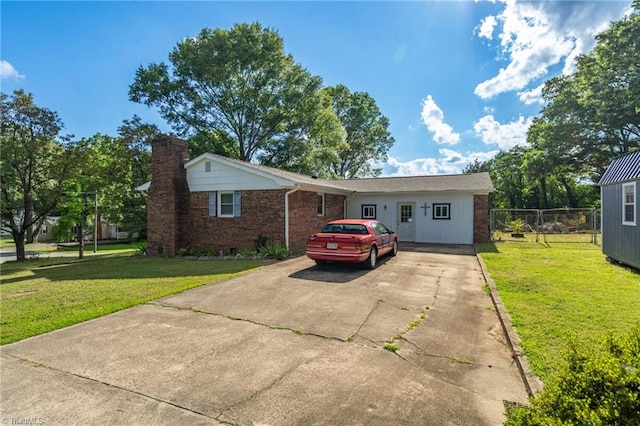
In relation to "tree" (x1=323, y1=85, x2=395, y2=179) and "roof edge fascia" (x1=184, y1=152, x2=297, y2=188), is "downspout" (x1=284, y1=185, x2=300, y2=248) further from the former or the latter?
"tree" (x1=323, y1=85, x2=395, y2=179)

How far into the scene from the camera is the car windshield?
988cm

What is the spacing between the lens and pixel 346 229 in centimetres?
1000

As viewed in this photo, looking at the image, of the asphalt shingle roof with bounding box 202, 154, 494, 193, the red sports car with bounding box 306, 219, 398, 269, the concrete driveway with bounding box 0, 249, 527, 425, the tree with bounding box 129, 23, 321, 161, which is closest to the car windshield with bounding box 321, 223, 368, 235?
the red sports car with bounding box 306, 219, 398, 269

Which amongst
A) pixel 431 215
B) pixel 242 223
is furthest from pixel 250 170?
pixel 431 215

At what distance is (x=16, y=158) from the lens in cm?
1436

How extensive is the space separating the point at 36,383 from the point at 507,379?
17.3 ft

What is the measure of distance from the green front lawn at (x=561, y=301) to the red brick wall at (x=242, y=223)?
7.78 m

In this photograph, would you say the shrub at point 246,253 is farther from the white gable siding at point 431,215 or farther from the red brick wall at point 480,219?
the red brick wall at point 480,219

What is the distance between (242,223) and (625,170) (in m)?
13.2

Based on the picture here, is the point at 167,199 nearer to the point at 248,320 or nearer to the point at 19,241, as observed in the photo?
the point at 19,241

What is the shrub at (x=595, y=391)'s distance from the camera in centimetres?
178

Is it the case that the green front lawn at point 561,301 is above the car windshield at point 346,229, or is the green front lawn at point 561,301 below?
below

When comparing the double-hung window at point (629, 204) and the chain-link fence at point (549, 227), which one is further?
the chain-link fence at point (549, 227)

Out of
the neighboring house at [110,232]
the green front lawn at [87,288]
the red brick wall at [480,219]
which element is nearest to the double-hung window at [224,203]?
the green front lawn at [87,288]
